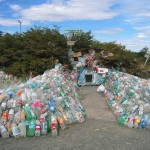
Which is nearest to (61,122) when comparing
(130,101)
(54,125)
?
(54,125)

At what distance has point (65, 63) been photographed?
46.8 ft

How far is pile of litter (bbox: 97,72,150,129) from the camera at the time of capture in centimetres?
717

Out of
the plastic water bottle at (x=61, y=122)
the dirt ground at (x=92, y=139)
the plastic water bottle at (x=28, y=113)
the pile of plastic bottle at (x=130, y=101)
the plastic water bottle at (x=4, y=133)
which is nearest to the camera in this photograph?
the dirt ground at (x=92, y=139)

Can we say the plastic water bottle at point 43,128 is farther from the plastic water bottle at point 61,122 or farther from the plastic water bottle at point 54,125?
the plastic water bottle at point 61,122

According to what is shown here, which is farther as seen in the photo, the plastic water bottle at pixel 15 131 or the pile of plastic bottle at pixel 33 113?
the pile of plastic bottle at pixel 33 113

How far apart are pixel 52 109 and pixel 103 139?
61.9 inches

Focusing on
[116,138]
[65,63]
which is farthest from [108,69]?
[116,138]

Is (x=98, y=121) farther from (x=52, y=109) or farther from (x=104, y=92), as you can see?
(x=104, y=92)

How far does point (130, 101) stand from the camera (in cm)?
837

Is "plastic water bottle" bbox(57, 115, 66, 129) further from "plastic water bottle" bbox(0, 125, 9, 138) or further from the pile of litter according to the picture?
the pile of litter

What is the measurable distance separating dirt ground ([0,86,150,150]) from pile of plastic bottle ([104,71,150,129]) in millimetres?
243

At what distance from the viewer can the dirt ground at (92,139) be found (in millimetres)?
5598

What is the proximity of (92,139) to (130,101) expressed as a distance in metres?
2.71

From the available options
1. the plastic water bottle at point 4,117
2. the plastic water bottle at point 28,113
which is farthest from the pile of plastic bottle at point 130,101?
the plastic water bottle at point 4,117
